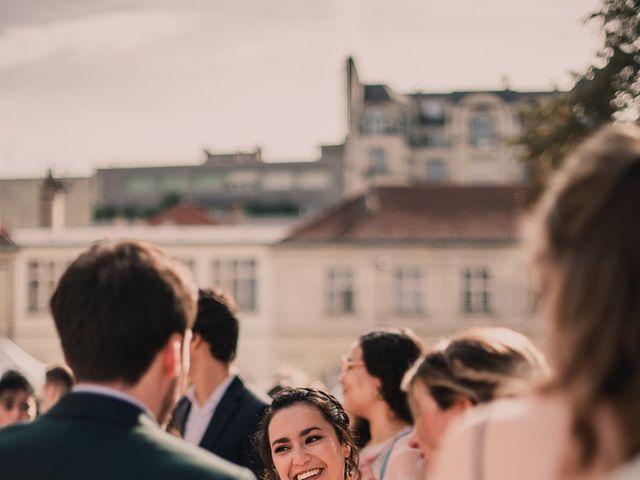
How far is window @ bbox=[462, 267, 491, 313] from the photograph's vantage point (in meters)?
32.1

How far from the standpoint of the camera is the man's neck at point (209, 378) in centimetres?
541

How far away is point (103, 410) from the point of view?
2.22 metres

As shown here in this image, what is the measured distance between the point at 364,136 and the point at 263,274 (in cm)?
4312

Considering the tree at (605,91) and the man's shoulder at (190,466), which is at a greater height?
the tree at (605,91)

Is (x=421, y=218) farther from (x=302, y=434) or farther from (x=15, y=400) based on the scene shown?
(x=302, y=434)

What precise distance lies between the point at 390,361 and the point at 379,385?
0.15 meters

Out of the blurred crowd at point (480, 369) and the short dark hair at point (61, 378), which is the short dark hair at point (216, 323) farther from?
the short dark hair at point (61, 378)

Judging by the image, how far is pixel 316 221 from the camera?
32.7 meters

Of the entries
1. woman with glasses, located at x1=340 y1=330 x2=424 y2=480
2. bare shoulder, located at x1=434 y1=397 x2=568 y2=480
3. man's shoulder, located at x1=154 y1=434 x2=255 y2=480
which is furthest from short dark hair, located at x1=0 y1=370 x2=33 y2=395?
bare shoulder, located at x1=434 y1=397 x2=568 y2=480

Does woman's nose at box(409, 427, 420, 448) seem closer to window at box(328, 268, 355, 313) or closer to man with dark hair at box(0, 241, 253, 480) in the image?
man with dark hair at box(0, 241, 253, 480)

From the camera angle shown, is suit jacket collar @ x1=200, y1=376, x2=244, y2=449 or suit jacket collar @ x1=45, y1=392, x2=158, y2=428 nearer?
suit jacket collar @ x1=45, y1=392, x2=158, y2=428

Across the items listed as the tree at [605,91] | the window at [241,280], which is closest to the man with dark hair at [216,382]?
the tree at [605,91]

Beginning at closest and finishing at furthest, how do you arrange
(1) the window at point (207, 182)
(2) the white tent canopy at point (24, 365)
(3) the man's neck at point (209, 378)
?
(3) the man's neck at point (209, 378), (2) the white tent canopy at point (24, 365), (1) the window at point (207, 182)

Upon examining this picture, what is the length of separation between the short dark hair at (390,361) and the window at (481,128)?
238 feet
